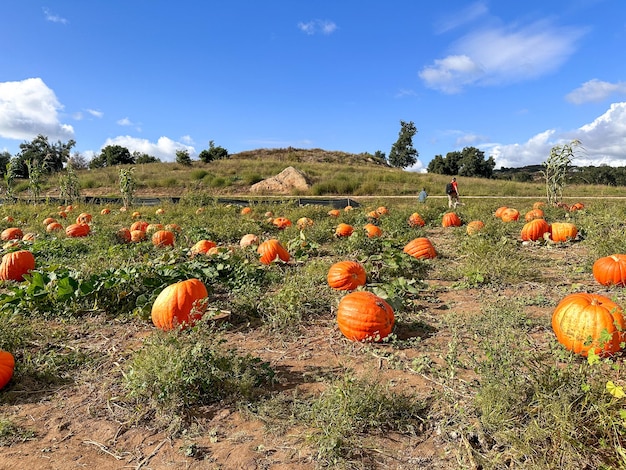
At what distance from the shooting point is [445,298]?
4.95m

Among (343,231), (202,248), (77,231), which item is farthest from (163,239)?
(343,231)

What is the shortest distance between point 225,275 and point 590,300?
4131 millimetres

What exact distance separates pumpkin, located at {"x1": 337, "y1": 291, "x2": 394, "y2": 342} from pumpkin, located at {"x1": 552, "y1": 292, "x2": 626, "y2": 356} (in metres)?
1.40

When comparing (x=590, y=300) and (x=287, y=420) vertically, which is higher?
(x=590, y=300)

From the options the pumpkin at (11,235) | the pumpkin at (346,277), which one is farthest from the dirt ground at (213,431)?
the pumpkin at (11,235)

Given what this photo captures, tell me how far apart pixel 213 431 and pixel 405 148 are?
7568 centimetres

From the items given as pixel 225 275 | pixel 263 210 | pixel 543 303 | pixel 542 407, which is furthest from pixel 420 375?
pixel 263 210

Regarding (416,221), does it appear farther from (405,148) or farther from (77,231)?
(405,148)

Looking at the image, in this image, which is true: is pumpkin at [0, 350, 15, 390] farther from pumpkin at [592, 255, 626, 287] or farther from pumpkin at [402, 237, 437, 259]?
pumpkin at [592, 255, 626, 287]

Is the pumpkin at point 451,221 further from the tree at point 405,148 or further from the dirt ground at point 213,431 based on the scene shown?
the tree at point 405,148

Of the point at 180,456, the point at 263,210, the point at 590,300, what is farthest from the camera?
the point at 263,210

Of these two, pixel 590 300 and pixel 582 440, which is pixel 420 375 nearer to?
→ pixel 582 440

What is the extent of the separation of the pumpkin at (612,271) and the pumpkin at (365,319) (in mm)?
2960

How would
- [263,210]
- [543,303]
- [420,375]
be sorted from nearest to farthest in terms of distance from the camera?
[420,375], [543,303], [263,210]
